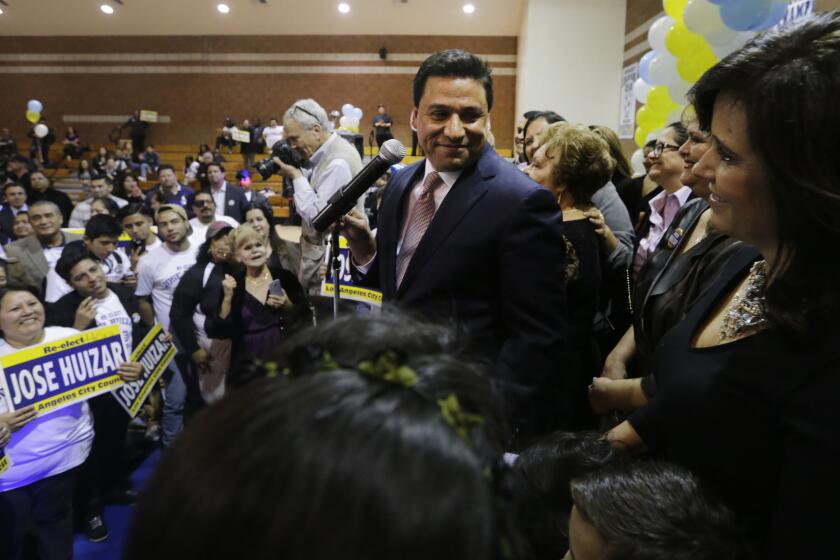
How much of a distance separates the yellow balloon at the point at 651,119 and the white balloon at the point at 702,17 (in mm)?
1048

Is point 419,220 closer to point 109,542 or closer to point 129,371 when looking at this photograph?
point 129,371

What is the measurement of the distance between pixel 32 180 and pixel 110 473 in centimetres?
570

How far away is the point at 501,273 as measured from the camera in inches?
55.7

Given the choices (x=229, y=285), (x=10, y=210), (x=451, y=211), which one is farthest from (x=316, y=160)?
(x=10, y=210)

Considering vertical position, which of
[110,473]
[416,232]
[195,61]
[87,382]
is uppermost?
[195,61]

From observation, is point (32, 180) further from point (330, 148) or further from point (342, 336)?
point (342, 336)

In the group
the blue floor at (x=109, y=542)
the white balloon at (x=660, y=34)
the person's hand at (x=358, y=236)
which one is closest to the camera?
the person's hand at (x=358, y=236)

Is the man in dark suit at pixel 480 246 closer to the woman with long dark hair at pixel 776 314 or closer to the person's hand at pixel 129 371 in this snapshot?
the woman with long dark hair at pixel 776 314

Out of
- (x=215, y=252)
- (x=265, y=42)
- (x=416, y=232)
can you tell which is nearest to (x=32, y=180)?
(x=215, y=252)

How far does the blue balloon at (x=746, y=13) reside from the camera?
2.63 meters

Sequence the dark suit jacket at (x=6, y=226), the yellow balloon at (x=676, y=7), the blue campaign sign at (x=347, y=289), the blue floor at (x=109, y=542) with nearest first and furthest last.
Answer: the blue campaign sign at (x=347, y=289)
the blue floor at (x=109, y=542)
the yellow balloon at (x=676, y=7)
the dark suit jacket at (x=6, y=226)

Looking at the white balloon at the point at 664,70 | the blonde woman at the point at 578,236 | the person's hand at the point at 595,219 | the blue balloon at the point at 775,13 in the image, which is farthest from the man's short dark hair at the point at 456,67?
the white balloon at the point at 664,70

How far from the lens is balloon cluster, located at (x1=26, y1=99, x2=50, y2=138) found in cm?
1362

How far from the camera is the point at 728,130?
2.64 feet
